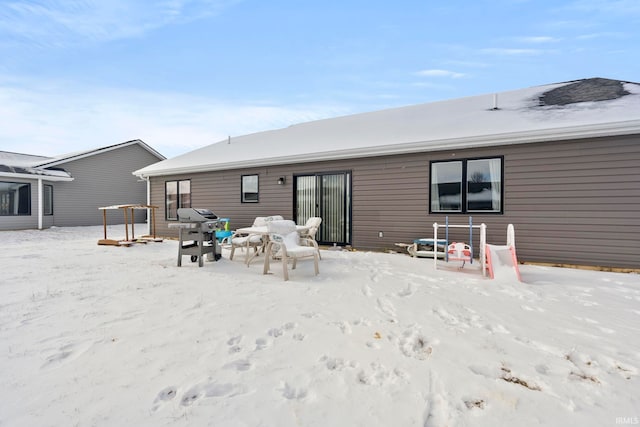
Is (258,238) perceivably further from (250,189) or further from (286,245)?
(250,189)

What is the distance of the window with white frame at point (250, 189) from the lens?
28.2ft

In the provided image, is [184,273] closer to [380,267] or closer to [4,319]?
[4,319]

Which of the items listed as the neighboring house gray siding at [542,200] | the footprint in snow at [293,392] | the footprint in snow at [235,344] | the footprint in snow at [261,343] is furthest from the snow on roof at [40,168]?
the footprint in snow at [293,392]

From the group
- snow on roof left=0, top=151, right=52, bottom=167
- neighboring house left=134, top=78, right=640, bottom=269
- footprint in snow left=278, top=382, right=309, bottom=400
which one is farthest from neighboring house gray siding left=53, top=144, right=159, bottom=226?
footprint in snow left=278, top=382, right=309, bottom=400

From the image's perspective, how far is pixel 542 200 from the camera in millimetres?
5445

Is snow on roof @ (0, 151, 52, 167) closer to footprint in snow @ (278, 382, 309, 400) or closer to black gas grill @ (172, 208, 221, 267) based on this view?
black gas grill @ (172, 208, 221, 267)

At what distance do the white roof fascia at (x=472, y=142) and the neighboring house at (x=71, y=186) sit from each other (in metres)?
10.3

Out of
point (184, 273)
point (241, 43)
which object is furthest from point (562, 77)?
point (184, 273)

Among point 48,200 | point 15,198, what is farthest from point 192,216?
point 48,200

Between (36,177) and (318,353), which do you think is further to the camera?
(36,177)

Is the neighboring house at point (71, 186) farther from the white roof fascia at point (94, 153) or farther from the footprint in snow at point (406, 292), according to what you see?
the footprint in snow at point (406, 292)

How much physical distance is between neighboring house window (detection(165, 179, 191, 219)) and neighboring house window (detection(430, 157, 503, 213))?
780cm

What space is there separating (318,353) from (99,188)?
17.0 metres

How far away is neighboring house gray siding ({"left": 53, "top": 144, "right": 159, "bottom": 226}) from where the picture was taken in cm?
1366
